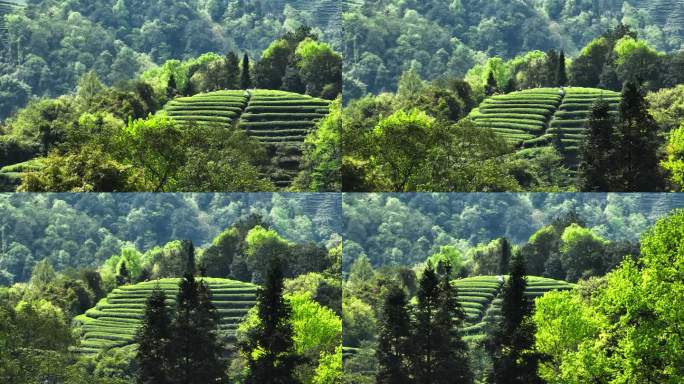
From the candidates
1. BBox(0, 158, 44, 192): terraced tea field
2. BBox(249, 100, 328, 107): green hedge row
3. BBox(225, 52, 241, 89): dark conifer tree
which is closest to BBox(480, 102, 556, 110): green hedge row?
BBox(249, 100, 328, 107): green hedge row

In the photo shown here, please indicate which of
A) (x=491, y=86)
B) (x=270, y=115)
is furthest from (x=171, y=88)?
(x=491, y=86)

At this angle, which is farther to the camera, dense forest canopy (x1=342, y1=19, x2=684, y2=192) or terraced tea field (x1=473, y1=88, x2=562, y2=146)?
terraced tea field (x1=473, y1=88, x2=562, y2=146)

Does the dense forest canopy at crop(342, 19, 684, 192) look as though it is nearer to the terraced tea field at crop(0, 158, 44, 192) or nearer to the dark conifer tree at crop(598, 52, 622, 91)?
the dark conifer tree at crop(598, 52, 622, 91)

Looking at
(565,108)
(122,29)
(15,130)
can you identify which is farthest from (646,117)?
(15,130)

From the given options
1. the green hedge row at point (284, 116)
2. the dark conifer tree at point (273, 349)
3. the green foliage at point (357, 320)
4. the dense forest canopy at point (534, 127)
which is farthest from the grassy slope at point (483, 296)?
the green hedge row at point (284, 116)

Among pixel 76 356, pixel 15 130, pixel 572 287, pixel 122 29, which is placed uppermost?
pixel 122 29

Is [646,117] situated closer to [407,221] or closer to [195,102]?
[407,221]
